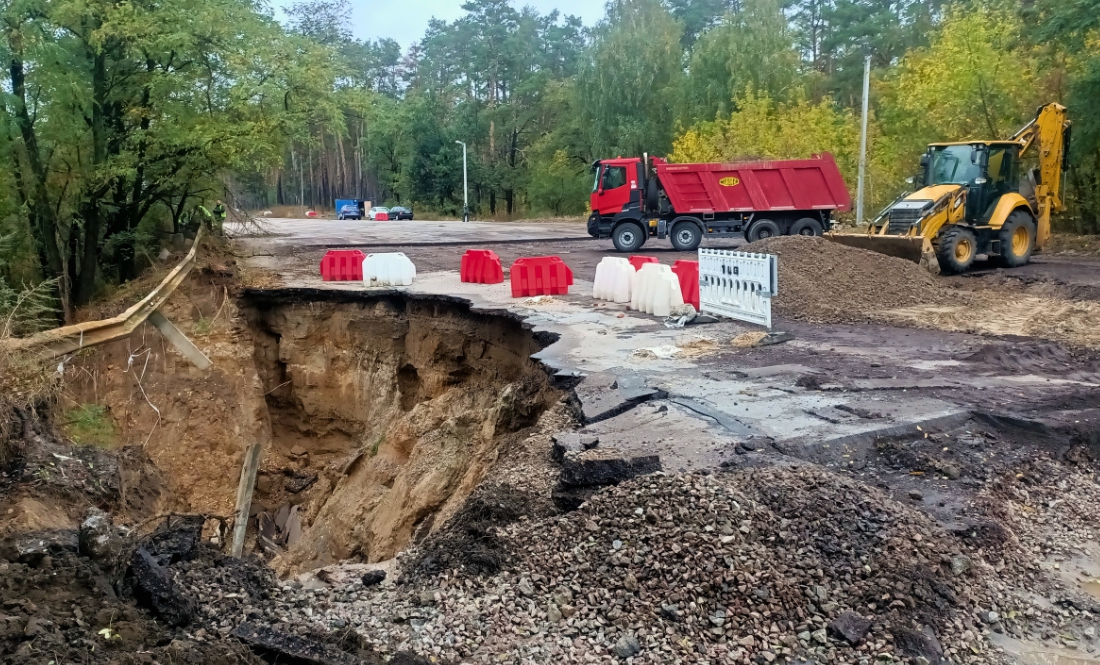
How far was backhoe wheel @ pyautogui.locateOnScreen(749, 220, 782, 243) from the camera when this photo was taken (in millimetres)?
22156

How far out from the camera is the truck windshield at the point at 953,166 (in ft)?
53.2

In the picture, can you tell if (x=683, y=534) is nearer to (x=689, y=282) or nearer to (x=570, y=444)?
(x=570, y=444)

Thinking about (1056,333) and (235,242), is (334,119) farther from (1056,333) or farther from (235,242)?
(1056,333)

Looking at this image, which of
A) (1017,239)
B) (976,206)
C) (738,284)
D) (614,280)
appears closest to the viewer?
(738,284)

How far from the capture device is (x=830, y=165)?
2209cm

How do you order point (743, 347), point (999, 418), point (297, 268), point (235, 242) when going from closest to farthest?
point (999, 418)
point (743, 347)
point (297, 268)
point (235, 242)

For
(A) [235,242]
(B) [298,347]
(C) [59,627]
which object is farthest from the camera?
(A) [235,242]

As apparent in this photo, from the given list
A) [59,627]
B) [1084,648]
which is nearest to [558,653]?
[59,627]

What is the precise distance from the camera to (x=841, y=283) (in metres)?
12.6

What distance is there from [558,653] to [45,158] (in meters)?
13.4

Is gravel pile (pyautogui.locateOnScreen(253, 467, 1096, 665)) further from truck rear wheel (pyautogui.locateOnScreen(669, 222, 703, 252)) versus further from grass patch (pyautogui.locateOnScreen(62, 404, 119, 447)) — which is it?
truck rear wheel (pyautogui.locateOnScreen(669, 222, 703, 252))

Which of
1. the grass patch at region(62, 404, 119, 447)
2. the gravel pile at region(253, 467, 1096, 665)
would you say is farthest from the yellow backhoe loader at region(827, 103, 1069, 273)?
the grass patch at region(62, 404, 119, 447)

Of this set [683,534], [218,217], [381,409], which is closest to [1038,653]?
[683,534]

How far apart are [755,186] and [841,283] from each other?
9.92 m
